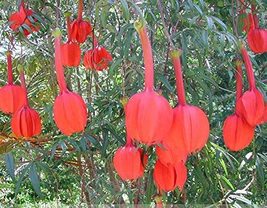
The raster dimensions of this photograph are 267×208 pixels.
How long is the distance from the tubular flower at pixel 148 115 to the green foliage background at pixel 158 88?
0.64 feet

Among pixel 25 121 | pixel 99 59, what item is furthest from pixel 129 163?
pixel 99 59

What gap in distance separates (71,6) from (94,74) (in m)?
0.23

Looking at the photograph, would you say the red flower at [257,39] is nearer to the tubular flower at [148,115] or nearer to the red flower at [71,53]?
the red flower at [71,53]

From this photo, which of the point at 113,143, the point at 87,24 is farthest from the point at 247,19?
the point at 113,143

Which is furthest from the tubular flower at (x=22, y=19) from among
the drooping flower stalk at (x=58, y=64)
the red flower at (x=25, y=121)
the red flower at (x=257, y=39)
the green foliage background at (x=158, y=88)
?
the red flower at (x=257, y=39)

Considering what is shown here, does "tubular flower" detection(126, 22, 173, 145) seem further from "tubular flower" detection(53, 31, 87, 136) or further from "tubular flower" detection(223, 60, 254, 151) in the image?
"tubular flower" detection(223, 60, 254, 151)

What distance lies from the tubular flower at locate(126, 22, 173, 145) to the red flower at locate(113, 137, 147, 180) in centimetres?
21

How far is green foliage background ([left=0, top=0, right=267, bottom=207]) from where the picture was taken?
3.21 ft

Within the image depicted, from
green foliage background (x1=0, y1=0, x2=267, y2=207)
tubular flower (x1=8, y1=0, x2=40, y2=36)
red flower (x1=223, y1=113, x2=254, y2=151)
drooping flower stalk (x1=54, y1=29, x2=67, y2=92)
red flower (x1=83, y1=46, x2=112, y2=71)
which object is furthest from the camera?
red flower (x1=83, y1=46, x2=112, y2=71)

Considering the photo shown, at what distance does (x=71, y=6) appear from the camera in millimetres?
1746

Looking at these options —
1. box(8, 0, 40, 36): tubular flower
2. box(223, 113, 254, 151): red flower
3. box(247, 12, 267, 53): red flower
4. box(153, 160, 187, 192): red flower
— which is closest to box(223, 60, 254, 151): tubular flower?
box(223, 113, 254, 151): red flower

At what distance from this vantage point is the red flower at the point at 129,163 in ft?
2.51

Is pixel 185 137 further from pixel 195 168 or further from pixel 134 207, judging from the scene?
pixel 134 207

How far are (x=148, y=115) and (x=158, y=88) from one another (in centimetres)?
46
